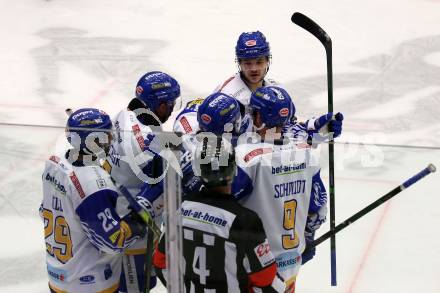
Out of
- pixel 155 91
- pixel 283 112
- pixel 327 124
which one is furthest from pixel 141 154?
pixel 327 124

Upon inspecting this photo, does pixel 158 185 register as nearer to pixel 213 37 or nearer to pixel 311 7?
pixel 213 37

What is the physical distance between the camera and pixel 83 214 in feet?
9.37

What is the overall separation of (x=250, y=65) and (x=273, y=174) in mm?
1170

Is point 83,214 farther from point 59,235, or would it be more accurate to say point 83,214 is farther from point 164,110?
point 164,110

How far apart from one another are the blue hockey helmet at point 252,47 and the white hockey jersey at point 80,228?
1.26 meters

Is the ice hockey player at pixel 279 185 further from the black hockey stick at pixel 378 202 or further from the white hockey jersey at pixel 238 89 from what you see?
the white hockey jersey at pixel 238 89

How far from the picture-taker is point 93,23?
7.32 meters

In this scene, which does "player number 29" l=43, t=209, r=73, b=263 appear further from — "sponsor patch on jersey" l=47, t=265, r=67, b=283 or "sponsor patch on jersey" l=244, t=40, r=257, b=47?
"sponsor patch on jersey" l=244, t=40, r=257, b=47

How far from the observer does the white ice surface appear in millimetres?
3219

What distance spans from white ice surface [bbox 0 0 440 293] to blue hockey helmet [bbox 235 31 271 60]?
24.5 inches

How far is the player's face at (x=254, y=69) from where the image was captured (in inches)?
157

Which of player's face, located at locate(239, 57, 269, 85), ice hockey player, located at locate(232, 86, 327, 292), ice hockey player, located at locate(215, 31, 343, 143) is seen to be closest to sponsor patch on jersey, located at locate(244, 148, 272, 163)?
ice hockey player, located at locate(232, 86, 327, 292)

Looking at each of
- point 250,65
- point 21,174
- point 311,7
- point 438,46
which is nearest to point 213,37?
point 311,7

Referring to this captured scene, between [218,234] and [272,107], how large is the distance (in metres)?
0.68
